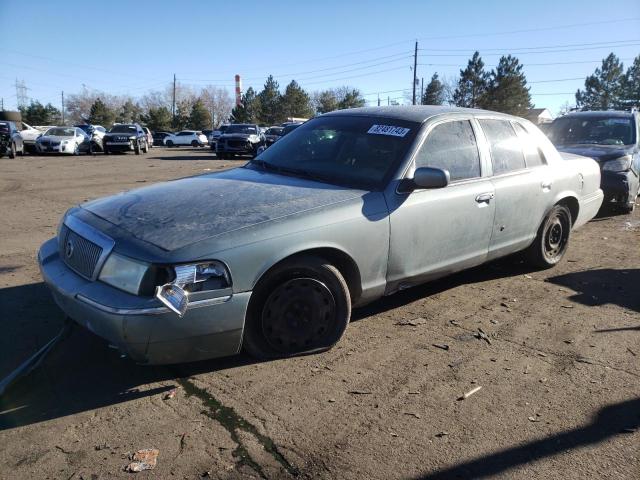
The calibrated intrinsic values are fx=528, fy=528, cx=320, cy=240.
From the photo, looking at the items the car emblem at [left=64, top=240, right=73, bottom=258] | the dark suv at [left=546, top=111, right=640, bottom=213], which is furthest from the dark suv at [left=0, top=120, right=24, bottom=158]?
the car emblem at [left=64, top=240, right=73, bottom=258]

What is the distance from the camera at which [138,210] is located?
3.47 metres

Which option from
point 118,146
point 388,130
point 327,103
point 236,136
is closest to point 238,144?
point 236,136

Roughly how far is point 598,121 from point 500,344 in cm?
753

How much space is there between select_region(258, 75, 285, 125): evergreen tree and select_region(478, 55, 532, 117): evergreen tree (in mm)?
30543

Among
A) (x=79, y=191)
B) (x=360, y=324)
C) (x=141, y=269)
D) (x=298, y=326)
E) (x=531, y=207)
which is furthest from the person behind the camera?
(x=79, y=191)

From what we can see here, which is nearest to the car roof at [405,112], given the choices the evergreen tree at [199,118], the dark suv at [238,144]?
the dark suv at [238,144]

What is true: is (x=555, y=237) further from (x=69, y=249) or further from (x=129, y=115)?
(x=129, y=115)

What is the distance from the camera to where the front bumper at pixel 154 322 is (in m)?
2.80

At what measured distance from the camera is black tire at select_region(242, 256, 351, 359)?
129 inches

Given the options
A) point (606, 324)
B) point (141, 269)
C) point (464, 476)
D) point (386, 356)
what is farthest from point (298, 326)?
point (606, 324)

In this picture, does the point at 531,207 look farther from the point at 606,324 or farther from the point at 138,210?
the point at 138,210

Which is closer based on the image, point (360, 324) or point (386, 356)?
point (386, 356)

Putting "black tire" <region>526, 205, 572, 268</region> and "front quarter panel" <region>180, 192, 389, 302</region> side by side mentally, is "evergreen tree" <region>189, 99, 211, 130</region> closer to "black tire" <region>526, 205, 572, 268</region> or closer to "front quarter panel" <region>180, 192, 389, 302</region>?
"black tire" <region>526, 205, 572, 268</region>

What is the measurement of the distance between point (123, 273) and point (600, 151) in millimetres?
8241
